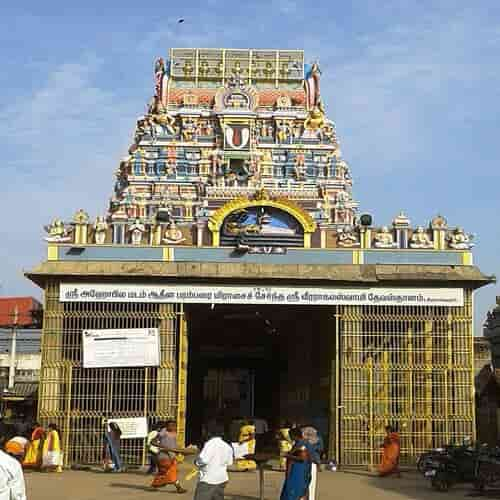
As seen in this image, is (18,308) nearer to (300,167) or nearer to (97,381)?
(300,167)

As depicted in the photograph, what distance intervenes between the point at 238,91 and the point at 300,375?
8.75m

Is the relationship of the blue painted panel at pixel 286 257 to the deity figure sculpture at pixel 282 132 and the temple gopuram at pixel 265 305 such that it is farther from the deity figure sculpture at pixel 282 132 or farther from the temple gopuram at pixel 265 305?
the deity figure sculpture at pixel 282 132

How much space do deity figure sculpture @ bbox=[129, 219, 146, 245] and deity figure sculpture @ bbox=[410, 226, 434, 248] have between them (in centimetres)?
603

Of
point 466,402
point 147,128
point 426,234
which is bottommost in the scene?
point 466,402

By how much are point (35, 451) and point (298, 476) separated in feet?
27.9

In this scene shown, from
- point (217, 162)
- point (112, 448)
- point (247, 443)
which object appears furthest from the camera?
point (217, 162)

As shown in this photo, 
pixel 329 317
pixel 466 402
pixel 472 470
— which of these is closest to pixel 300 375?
pixel 329 317

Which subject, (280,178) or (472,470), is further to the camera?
(280,178)

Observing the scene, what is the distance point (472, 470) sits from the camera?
575 inches

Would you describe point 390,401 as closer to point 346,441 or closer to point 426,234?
point 346,441

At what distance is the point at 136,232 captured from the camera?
19.4 meters

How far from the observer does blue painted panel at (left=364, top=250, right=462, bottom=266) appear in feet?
62.8

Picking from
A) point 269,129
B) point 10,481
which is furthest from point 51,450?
point 269,129

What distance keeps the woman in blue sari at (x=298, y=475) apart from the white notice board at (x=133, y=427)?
8.46 metres
